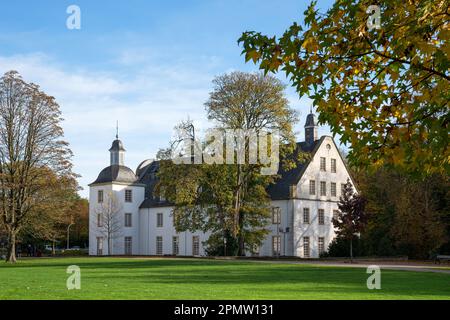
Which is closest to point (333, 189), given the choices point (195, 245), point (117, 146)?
point (195, 245)

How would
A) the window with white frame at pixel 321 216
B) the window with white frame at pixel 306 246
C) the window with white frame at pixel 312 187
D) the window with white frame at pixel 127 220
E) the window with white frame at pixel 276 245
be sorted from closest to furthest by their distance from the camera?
the window with white frame at pixel 276 245 → the window with white frame at pixel 306 246 → the window with white frame at pixel 312 187 → the window with white frame at pixel 321 216 → the window with white frame at pixel 127 220

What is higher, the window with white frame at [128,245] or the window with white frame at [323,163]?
the window with white frame at [323,163]

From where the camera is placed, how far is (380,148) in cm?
917

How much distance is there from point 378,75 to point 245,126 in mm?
43895

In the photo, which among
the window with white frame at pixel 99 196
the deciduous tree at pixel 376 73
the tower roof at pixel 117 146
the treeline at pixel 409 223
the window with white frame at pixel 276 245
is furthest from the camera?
the tower roof at pixel 117 146

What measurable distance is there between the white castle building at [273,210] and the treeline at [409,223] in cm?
507

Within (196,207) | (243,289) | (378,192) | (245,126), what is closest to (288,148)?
(245,126)

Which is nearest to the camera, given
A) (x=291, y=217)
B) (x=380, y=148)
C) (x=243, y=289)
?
(x=380, y=148)

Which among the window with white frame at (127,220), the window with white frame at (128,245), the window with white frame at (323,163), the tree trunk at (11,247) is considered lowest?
the window with white frame at (128,245)

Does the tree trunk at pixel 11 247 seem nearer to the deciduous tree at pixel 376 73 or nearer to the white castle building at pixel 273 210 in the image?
the white castle building at pixel 273 210

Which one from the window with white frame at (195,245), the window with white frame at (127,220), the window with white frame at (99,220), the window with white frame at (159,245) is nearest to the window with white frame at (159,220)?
the window with white frame at (159,245)

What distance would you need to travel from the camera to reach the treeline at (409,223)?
5084 cm

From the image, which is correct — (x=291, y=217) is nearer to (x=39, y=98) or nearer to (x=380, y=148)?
(x=39, y=98)

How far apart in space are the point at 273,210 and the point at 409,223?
16305mm
